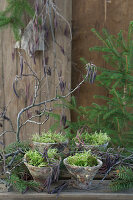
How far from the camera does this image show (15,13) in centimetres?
194

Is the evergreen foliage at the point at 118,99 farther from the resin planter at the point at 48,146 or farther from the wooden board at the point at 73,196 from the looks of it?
the wooden board at the point at 73,196

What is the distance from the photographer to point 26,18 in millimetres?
2045

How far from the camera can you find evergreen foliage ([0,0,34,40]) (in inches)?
75.6

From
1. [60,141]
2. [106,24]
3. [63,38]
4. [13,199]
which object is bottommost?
[13,199]

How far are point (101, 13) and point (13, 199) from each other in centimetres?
172

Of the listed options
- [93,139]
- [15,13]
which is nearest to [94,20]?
[15,13]

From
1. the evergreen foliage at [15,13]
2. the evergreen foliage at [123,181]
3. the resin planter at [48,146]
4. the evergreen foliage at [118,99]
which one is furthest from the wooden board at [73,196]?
the evergreen foliage at [15,13]

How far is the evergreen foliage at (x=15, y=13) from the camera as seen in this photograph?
6.30 ft

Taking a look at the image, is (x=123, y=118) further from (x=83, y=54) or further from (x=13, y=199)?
(x=13, y=199)

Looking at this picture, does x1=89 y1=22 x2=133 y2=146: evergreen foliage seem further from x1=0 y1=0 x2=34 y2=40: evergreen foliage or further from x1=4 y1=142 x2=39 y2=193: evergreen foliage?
x1=4 y1=142 x2=39 y2=193: evergreen foliage

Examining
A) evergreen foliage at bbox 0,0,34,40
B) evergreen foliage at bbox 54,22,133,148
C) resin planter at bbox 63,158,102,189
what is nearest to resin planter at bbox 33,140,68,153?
resin planter at bbox 63,158,102,189

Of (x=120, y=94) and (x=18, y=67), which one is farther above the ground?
(x=18, y=67)

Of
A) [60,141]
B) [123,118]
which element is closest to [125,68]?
[123,118]

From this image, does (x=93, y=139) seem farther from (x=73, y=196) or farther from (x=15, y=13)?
(x=15, y=13)
